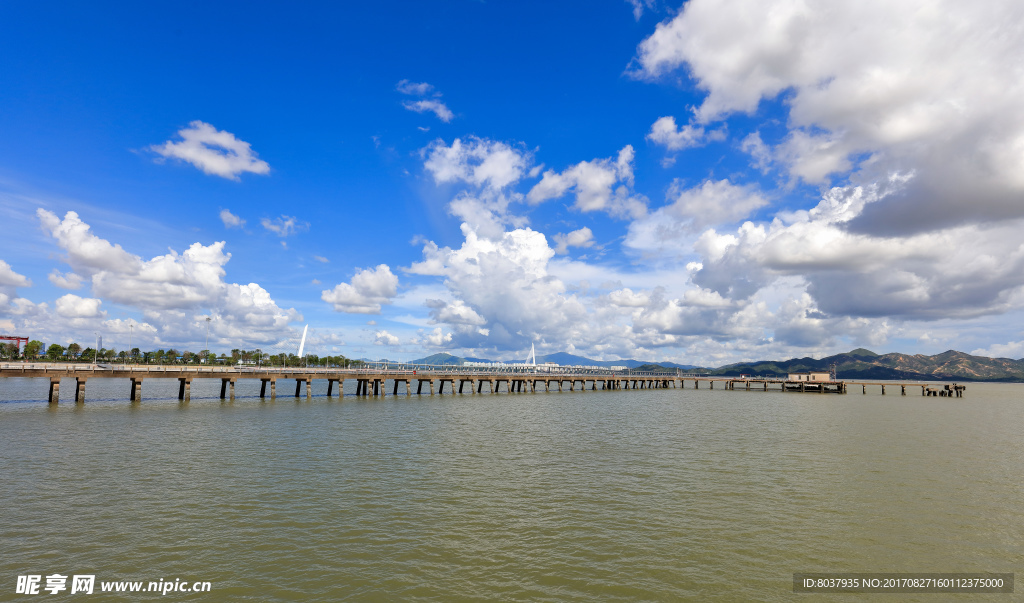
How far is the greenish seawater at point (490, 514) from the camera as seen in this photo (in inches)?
575

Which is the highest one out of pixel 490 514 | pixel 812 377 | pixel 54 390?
pixel 812 377

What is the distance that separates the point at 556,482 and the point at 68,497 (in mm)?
22714

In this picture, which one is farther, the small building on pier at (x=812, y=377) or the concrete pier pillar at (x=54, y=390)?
the small building on pier at (x=812, y=377)

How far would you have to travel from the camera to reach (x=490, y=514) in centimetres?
2044

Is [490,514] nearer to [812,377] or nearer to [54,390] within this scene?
[54,390]

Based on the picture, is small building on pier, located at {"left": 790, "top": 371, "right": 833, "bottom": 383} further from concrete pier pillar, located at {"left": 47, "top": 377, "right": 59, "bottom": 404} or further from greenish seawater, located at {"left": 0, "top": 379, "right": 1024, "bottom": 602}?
concrete pier pillar, located at {"left": 47, "top": 377, "right": 59, "bottom": 404}

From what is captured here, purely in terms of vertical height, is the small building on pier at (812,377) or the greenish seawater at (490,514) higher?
the small building on pier at (812,377)

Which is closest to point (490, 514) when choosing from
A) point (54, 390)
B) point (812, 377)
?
point (54, 390)

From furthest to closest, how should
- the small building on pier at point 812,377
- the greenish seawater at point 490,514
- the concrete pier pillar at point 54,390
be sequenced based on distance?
1. the small building on pier at point 812,377
2. the concrete pier pillar at point 54,390
3. the greenish seawater at point 490,514

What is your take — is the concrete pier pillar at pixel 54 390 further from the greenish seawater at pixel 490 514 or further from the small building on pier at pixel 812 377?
→ the small building on pier at pixel 812 377

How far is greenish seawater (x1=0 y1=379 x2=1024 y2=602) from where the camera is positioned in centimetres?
1459

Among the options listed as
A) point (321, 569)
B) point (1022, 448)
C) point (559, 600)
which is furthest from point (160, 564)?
point (1022, 448)

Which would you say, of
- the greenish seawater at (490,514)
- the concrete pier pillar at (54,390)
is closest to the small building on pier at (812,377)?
the greenish seawater at (490,514)

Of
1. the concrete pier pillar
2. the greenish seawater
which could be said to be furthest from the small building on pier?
the concrete pier pillar
